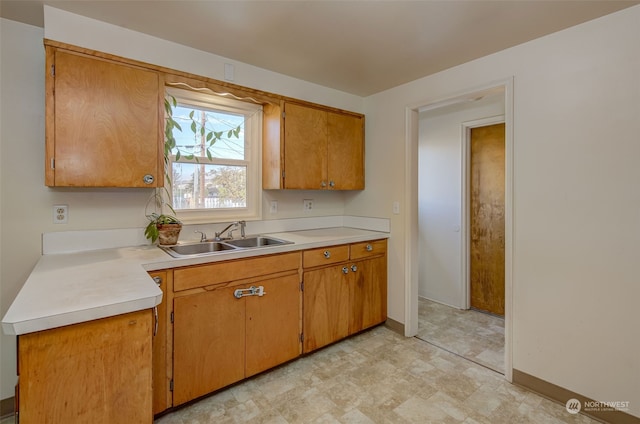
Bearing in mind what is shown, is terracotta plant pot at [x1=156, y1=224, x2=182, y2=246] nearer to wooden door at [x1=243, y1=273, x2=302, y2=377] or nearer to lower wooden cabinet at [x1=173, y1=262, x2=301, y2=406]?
lower wooden cabinet at [x1=173, y1=262, x2=301, y2=406]

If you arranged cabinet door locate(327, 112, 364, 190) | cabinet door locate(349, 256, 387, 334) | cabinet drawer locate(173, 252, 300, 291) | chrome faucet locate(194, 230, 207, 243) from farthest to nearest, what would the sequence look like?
1. cabinet door locate(327, 112, 364, 190)
2. cabinet door locate(349, 256, 387, 334)
3. chrome faucet locate(194, 230, 207, 243)
4. cabinet drawer locate(173, 252, 300, 291)

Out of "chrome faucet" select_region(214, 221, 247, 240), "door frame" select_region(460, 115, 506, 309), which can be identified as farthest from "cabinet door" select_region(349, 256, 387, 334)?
"door frame" select_region(460, 115, 506, 309)

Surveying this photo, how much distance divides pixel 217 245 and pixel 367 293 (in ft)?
4.65

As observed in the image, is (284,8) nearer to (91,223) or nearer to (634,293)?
(91,223)

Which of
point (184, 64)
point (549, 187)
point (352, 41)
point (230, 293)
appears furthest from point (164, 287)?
point (549, 187)

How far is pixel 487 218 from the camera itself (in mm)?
3406

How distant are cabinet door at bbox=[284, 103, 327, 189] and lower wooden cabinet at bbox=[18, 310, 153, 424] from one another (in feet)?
5.73

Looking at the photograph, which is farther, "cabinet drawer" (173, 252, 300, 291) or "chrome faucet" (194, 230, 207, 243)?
"chrome faucet" (194, 230, 207, 243)

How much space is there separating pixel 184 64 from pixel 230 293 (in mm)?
1640

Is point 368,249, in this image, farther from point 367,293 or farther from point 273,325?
point 273,325

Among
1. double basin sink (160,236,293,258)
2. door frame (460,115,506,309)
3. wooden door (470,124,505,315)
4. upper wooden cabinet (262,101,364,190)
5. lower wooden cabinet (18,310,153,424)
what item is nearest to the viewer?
lower wooden cabinet (18,310,153,424)

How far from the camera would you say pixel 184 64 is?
220cm

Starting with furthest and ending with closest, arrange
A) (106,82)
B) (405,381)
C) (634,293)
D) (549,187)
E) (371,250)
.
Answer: (371,250), (405,381), (549,187), (106,82), (634,293)

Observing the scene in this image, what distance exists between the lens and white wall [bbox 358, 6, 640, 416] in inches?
68.2
